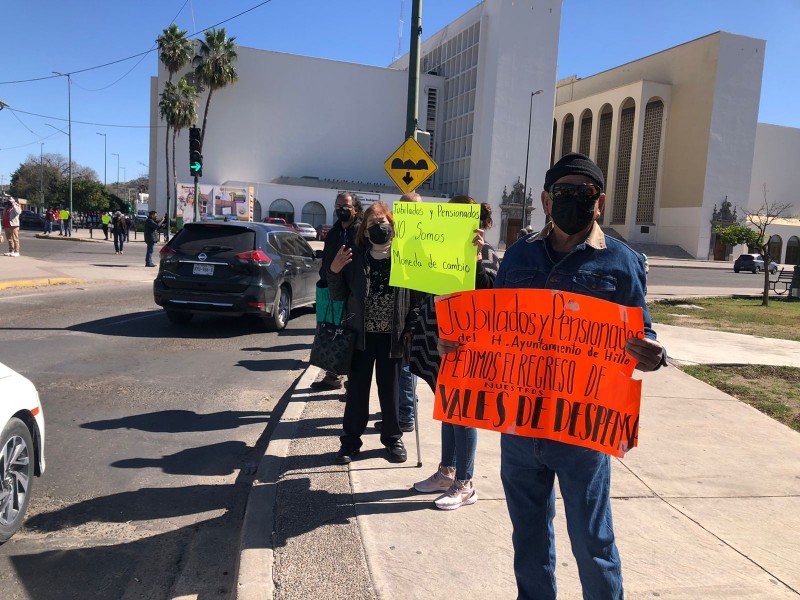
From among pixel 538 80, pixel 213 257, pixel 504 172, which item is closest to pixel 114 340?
pixel 213 257

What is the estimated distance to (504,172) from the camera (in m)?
59.7

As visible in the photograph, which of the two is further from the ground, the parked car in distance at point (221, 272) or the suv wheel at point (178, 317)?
the parked car in distance at point (221, 272)

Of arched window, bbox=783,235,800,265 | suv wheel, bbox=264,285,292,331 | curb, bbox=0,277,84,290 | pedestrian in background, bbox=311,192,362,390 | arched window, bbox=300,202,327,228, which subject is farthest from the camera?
arched window, bbox=783,235,800,265

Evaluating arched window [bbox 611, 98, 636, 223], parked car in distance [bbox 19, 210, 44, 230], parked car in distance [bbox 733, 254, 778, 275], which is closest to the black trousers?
parked car in distance [bbox 733, 254, 778, 275]

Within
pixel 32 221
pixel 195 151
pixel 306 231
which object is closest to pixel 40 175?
pixel 32 221

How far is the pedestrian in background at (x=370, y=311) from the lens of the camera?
432 cm

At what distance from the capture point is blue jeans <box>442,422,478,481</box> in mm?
3740

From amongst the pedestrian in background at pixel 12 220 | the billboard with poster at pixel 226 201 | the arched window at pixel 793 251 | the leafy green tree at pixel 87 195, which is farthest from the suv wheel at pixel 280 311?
the arched window at pixel 793 251

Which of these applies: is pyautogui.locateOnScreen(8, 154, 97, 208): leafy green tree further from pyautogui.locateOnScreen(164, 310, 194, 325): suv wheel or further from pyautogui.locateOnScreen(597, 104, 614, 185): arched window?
pyautogui.locateOnScreen(164, 310, 194, 325): suv wheel

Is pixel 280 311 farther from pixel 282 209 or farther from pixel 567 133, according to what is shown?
pixel 567 133

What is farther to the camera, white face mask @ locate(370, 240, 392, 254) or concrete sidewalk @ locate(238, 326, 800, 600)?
white face mask @ locate(370, 240, 392, 254)

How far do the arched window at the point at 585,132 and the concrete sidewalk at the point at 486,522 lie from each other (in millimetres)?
70483

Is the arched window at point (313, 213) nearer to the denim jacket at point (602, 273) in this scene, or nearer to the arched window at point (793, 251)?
the arched window at point (793, 251)

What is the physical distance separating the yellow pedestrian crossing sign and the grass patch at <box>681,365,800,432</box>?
4848mm
